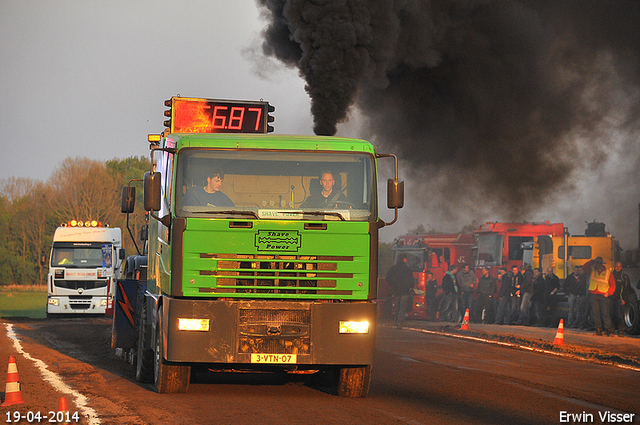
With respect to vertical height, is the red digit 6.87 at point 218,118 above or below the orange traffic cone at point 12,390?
above

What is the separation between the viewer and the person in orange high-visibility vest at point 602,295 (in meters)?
20.5

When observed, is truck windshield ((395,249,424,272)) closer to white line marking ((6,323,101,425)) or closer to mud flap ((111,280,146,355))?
white line marking ((6,323,101,425))

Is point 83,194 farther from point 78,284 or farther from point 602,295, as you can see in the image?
point 602,295

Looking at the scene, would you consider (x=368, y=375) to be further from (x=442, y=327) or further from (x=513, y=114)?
(x=513, y=114)

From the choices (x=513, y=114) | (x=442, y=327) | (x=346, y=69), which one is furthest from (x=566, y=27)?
(x=442, y=327)

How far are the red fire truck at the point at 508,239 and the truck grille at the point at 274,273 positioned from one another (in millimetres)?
21127

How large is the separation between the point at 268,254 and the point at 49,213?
69239mm

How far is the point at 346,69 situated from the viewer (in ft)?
82.8

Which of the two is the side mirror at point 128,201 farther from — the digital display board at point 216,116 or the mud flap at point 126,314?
the digital display board at point 216,116

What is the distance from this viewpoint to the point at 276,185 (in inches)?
392

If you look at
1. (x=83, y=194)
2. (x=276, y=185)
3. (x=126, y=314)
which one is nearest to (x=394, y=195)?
(x=276, y=185)

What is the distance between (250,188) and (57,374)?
428cm

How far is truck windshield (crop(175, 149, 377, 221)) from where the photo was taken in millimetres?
9672

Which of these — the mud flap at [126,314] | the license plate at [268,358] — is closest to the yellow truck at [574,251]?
the mud flap at [126,314]
